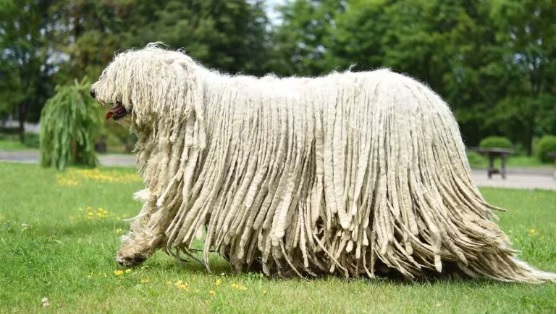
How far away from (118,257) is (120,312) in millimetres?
1357

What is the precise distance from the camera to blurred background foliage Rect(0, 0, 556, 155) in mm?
34062

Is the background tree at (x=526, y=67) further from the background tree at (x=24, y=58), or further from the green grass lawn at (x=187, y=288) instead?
the green grass lawn at (x=187, y=288)

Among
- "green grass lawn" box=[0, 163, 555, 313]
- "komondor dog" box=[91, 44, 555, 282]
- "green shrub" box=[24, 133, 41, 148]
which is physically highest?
"komondor dog" box=[91, 44, 555, 282]

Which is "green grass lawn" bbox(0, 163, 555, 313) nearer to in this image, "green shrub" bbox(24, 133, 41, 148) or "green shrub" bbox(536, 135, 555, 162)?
"green shrub" bbox(536, 135, 555, 162)

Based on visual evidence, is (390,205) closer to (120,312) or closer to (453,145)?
(453,145)

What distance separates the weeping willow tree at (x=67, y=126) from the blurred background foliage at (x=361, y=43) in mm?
15472

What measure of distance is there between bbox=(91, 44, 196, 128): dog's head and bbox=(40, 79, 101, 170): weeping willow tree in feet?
38.3

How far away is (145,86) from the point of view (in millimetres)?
5375

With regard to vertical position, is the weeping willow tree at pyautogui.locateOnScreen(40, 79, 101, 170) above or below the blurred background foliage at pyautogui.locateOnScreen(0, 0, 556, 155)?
below

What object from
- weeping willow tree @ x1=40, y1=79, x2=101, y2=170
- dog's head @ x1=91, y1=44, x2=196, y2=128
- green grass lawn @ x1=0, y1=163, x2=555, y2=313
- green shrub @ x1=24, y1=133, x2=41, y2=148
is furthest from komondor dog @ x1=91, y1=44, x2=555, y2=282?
green shrub @ x1=24, y1=133, x2=41, y2=148

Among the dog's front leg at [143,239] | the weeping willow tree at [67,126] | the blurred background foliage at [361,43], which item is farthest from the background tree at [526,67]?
the dog's front leg at [143,239]

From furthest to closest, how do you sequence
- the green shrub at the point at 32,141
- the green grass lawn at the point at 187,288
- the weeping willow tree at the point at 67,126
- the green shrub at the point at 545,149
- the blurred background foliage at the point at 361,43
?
the green shrub at the point at 32,141 → the blurred background foliage at the point at 361,43 → the green shrub at the point at 545,149 → the weeping willow tree at the point at 67,126 → the green grass lawn at the point at 187,288

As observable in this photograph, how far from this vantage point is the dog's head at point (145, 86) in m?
5.34

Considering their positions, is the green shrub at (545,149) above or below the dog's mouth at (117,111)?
below
